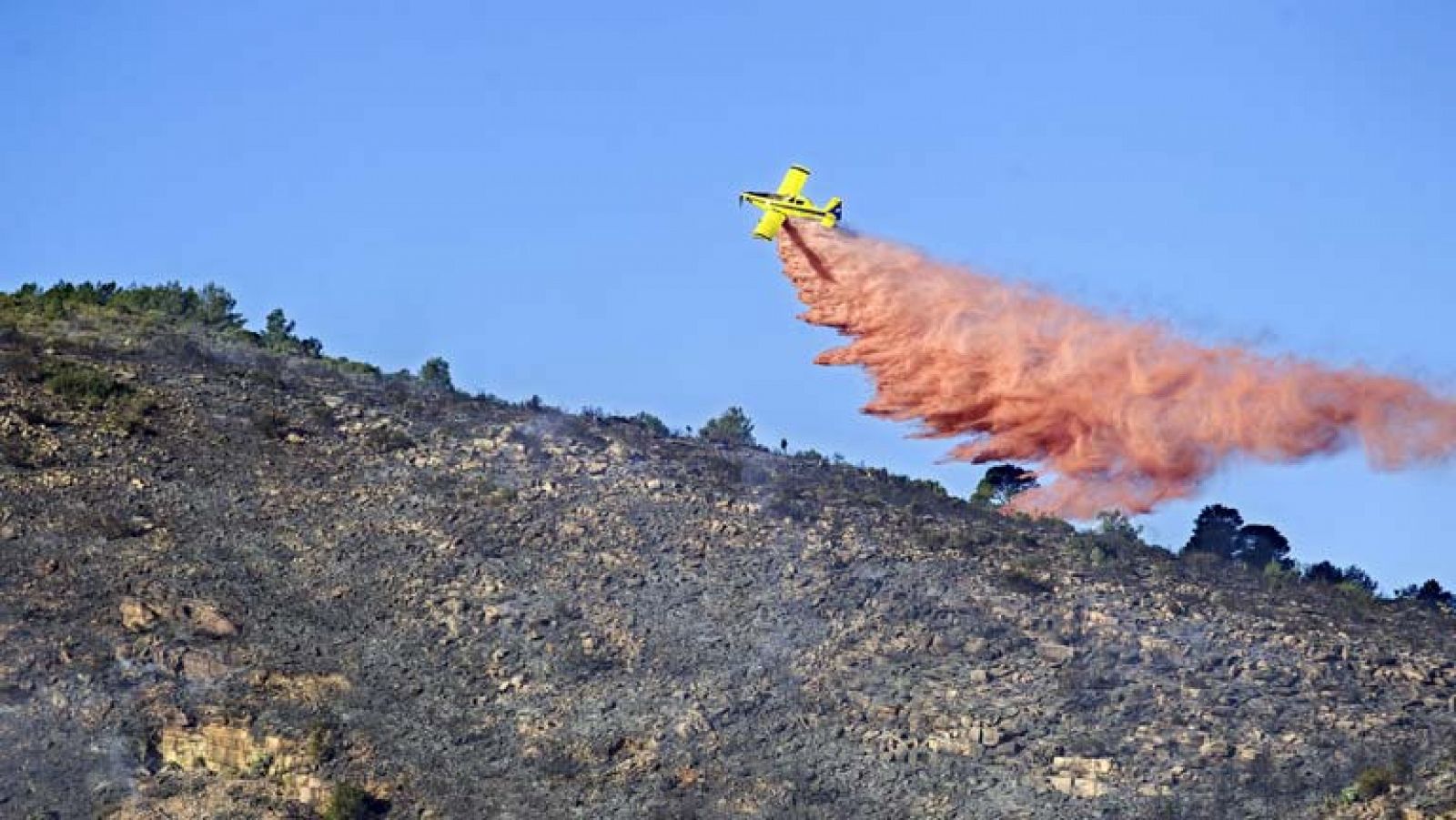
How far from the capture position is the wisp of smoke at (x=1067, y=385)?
83.2 m

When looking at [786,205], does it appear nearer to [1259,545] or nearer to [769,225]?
[769,225]

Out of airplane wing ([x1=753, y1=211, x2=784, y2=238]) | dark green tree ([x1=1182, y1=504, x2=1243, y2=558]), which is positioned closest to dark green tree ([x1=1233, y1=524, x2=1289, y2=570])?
dark green tree ([x1=1182, y1=504, x2=1243, y2=558])

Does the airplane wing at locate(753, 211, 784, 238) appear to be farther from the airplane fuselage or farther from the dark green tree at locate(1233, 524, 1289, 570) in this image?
the dark green tree at locate(1233, 524, 1289, 570)

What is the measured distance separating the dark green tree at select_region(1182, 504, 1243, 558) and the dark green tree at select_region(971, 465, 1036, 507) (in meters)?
5.99

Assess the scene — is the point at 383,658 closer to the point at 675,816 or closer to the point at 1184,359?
the point at 675,816

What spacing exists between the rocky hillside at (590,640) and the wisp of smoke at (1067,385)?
2.33 m

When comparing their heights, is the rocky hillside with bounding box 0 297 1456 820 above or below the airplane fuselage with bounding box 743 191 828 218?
below

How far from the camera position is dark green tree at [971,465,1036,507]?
308 feet

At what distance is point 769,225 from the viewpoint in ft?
278

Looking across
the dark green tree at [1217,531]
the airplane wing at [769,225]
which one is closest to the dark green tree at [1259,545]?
the dark green tree at [1217,531]

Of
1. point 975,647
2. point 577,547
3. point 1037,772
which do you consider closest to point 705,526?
point 577,547

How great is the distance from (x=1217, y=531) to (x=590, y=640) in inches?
982

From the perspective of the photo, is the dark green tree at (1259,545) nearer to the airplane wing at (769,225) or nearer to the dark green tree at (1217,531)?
the dark green tree at (1217,531)

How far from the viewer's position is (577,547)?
7738 centimetres
